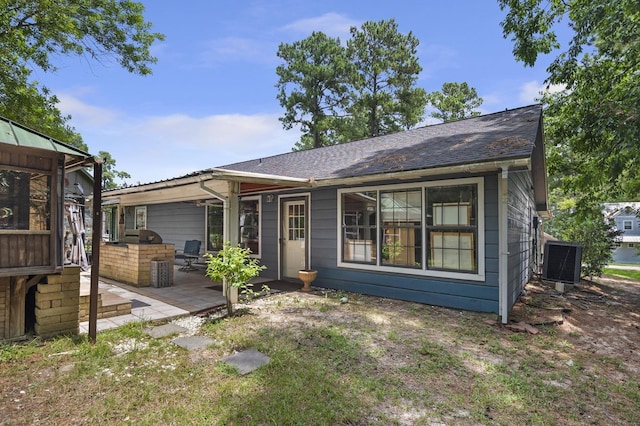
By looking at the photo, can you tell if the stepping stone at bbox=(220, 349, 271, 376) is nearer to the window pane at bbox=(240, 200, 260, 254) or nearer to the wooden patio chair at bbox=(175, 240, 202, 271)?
the window pane at bbox=(240, 200, 260, 254)

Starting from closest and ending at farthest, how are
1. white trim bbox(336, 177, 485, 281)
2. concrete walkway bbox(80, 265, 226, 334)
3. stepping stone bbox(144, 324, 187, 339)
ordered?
stepping stone bbox(144, 324, 187, 339) → concrete walkway bbox(80, 265, 226, 334) → white trim bbox(336, 177, 485, 281)

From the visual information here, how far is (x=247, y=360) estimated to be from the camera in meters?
3.32

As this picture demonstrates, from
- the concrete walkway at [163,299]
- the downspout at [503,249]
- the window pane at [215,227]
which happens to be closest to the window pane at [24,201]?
the concrete walkway at [163,299]

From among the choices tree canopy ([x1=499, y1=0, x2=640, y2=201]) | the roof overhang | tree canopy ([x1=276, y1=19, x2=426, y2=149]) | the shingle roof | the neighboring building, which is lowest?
the neighboring building

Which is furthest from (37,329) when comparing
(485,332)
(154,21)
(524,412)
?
(154,21)

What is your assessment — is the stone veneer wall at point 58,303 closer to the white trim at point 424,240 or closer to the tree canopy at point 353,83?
the white trim at point 424,240

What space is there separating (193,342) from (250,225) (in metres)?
4.87

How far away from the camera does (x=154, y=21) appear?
10.6 m

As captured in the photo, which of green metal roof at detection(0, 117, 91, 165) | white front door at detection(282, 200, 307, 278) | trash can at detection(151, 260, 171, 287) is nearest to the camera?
green metal roof at detection(0, 117, 91, 165)

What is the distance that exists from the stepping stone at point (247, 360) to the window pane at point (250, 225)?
4.89 metres

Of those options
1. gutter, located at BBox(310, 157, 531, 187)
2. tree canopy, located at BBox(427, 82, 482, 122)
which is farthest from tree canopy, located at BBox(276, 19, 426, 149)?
gutter, located at BBox(310, 157, 531, 187)

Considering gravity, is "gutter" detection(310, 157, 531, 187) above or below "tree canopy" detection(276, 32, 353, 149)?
below

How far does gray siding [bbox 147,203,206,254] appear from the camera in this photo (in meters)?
10.4

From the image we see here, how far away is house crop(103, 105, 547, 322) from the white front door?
24mm
